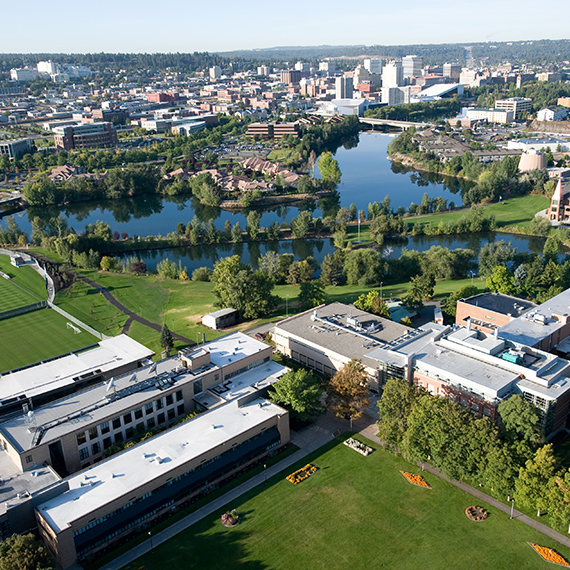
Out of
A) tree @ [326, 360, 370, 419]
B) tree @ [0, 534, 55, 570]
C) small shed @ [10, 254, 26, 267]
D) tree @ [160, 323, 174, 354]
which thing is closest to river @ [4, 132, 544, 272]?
small shed @ [10, 254, 26, 267]

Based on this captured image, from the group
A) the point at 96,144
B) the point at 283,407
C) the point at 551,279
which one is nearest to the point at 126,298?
the point at 283,407

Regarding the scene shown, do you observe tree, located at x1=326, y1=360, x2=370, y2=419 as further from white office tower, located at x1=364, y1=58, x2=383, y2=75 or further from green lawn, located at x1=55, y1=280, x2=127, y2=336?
white office tower, located at x1=364, y1=58, x2=383, y2=75

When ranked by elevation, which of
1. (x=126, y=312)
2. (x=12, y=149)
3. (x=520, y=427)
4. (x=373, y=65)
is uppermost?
(x=373, y=65)

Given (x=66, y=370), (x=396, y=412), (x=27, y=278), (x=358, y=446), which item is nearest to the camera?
(x=396, y=412)

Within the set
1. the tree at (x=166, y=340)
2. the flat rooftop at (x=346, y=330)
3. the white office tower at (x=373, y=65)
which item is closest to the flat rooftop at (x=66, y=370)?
the tree at (x=166, y=340)

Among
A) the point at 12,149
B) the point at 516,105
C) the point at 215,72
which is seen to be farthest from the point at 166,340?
the point at 215,72

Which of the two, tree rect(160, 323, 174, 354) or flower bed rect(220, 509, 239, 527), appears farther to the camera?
tree rect(160, 323, 174, 354)

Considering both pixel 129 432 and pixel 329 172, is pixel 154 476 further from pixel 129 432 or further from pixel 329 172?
pixel 329 172
